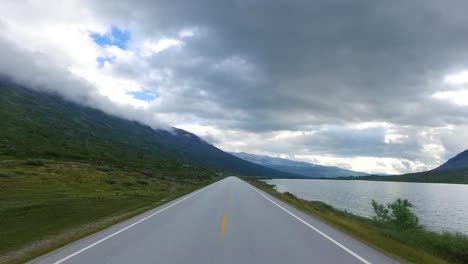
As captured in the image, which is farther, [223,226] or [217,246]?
[223,226]

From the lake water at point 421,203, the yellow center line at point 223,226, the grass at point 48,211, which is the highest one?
the lake water at point 421,203

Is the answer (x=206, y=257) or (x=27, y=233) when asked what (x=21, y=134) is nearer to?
(x=27, y=233)

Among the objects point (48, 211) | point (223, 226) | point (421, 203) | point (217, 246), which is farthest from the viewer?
point (421, 203)

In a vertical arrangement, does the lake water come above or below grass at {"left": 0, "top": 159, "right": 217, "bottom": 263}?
above

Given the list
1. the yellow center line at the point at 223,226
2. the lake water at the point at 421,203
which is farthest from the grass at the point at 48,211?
the lake water at the point at 421,203

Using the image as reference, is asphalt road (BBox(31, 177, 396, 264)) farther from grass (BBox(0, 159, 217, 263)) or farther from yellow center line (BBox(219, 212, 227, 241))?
grass (BBox(0, 159, 217, 263))

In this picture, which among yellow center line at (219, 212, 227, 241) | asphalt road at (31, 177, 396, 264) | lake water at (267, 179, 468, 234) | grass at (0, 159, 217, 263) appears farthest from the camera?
lake water at (267, 179, 468, 234)

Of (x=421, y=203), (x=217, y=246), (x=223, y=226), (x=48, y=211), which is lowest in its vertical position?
(x=48, y=211)

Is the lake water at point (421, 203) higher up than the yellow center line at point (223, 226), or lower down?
higher up

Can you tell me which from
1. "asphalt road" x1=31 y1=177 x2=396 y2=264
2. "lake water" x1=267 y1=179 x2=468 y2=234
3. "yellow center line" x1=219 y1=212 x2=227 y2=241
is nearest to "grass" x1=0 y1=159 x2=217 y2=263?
"asphalt road" x1=31 y1=177 x2=396 y2=264

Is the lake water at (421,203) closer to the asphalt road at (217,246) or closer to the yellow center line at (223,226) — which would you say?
the yellow center line at (223,226)

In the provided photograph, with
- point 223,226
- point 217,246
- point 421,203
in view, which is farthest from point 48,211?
point 421,203

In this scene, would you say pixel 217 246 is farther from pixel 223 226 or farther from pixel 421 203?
pixel 421 203

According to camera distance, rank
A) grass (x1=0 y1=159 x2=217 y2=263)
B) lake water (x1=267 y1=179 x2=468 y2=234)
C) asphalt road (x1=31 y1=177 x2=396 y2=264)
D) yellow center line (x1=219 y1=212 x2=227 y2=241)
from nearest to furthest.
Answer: asphalt road (x1=31 y1=177 x2=396 y2=264) < yellow center line (x1=219 y1=212 x2=227 y2=241) < grass (x1=0 y1=159 x2=217 y2=263) < lake water (x1=267 y1=179 x2=468 y2=234)
